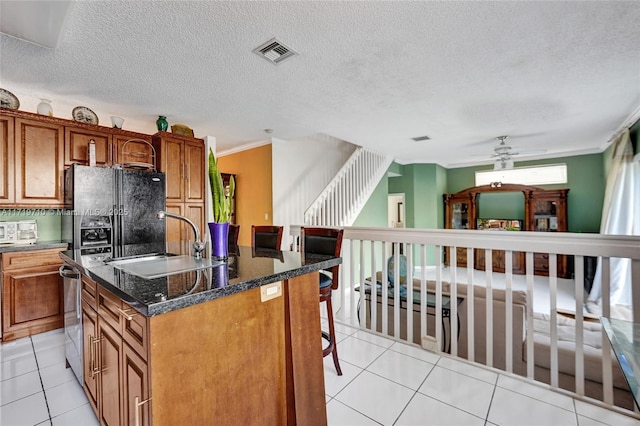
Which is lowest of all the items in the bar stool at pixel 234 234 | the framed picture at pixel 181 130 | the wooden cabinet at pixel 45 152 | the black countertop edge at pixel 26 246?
the black countertop edge at pixel 26 246

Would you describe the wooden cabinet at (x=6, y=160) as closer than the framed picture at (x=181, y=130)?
Yes

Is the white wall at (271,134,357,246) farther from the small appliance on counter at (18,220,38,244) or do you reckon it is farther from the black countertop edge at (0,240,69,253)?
the small appliance on counter at (18,220,38,244)

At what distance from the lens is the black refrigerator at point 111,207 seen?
2984mm

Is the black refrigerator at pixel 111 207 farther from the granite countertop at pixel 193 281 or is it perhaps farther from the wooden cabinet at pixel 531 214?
the wooden cabinet at pixel 531 214

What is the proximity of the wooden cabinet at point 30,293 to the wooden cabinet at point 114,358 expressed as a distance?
1790 millimetres

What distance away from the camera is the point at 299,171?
17.7ft

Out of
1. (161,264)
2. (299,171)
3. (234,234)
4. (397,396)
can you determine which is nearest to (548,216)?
(299,171)

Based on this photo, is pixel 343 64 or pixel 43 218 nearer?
pixel 343 64

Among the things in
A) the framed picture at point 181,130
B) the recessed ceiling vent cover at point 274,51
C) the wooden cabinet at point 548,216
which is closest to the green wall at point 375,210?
the wooden cabinet at point 548,216

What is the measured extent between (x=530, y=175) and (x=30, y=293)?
30.1 feet

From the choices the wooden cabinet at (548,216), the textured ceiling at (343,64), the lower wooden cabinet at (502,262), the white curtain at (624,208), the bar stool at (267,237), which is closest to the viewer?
the textured ceiling at (343,64)

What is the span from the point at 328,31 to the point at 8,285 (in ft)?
12.0

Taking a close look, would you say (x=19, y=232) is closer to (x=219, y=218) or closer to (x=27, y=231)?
(x=27, y=231)

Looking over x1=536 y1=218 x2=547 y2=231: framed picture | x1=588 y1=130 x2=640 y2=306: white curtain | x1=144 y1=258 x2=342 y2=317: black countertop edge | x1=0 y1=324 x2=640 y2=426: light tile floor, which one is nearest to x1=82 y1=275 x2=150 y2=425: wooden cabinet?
x1=144 y1=258 x2=342 y2=317: black countertop edge
